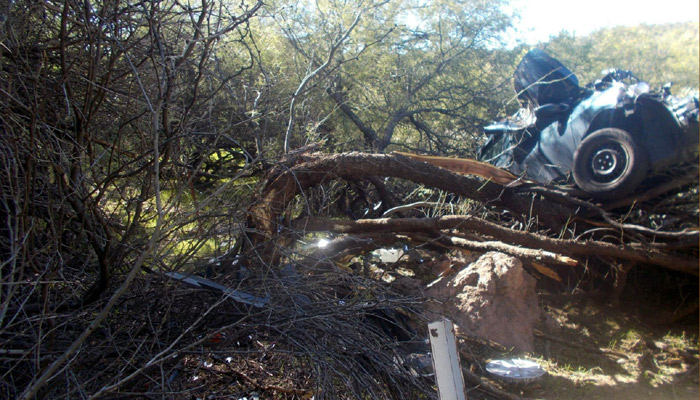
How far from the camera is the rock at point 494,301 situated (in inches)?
213

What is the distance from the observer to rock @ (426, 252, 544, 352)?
17.7 feet

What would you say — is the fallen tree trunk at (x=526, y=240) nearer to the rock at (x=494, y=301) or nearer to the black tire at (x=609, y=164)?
the rock at (x=494, y=301)

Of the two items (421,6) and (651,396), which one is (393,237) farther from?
(421,6)

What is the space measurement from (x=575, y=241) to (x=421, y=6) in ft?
16.9

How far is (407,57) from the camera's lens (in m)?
8.66

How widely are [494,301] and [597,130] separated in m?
2.17

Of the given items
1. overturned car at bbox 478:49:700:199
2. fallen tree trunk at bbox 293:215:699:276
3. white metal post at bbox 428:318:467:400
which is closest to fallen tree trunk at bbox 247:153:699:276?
fallen tree trunk at bbox 293:215:699:276

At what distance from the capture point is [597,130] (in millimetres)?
5496

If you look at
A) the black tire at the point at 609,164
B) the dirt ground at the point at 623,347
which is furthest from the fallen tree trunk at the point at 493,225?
the dirt ground at the point at 623,347

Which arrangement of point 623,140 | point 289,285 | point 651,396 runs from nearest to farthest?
1. point 289,285
2. point 651,396
3. point 623,140

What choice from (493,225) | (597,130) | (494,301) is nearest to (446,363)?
(494,301)

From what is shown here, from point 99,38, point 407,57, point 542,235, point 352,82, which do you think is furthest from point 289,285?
point 407,57

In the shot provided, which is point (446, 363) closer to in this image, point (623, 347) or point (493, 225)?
point (493, 225)

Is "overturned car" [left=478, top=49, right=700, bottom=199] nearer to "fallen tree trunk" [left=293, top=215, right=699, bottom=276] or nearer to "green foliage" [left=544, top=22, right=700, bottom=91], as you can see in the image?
"fallen tree trunk" [left=293, top=215, right=699, bottom=276]
